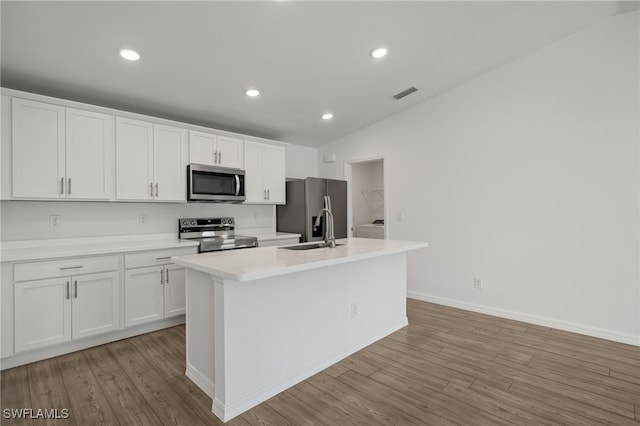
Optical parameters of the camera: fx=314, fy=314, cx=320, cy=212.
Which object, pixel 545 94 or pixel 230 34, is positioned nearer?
pixel 230 34

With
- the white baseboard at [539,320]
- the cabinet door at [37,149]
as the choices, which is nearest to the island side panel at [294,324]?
the white baseboard at [539,320]

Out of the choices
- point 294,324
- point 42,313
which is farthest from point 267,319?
point 42,313

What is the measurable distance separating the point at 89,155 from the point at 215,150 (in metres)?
1.29

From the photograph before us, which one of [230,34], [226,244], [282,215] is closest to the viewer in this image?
[230,34]

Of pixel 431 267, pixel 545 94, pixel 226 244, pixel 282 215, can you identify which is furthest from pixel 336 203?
pixel 545 94

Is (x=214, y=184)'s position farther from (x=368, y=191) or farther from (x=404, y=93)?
(x=368, y=191)

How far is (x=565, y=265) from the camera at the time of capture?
3.19m

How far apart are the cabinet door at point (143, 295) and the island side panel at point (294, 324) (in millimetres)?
1526

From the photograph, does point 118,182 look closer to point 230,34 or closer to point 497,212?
point 230,34

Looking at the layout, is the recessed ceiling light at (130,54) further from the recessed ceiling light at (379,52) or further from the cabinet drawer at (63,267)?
the recessed ceiling light at (379,52)

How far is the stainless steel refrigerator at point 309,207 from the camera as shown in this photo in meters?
4.57

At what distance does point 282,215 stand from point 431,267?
91.7 inches

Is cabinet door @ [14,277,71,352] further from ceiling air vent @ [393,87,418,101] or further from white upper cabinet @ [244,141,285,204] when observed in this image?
ceiling air vent @ [393,87,418,101]

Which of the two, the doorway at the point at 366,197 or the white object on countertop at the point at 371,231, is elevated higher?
the doorway at the point at 366,197
